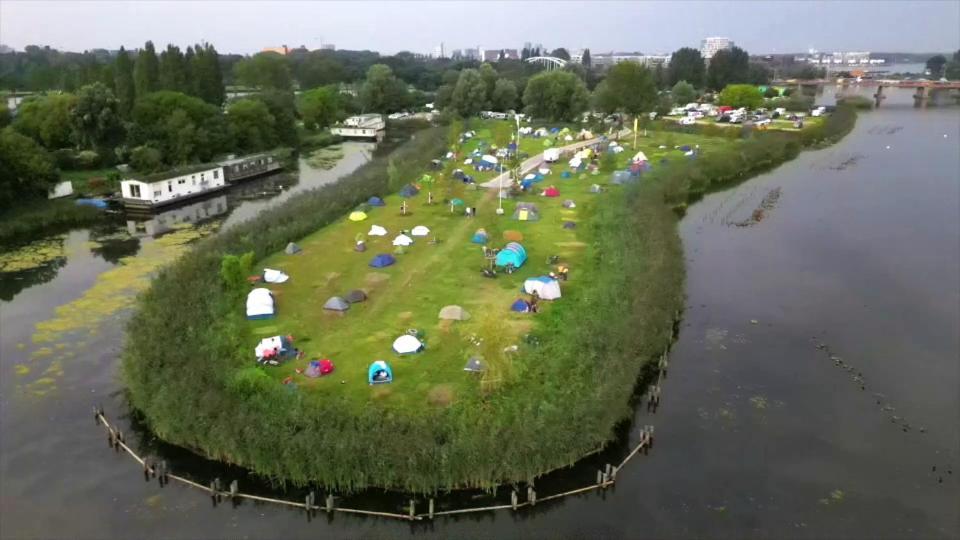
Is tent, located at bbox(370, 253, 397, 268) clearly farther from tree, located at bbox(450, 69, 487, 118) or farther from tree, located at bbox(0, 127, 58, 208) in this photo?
tree, located at bbox(450, 69, 487, 118)

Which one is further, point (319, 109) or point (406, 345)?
point (319, 109)

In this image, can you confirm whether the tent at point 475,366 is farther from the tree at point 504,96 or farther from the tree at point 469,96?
the tree at point 504,96

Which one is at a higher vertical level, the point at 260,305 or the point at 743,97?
the point at 743,97

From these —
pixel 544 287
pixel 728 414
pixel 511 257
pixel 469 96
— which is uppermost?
pixel 469 96

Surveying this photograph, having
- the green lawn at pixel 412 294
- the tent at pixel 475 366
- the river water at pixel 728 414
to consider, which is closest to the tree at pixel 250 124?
the river water at pixel 728 414

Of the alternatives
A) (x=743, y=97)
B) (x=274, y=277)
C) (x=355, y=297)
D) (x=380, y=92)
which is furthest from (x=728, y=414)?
(x=743, y=97)

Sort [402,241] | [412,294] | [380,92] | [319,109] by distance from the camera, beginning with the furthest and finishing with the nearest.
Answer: [380,92]
[319,109]
[402,241]
[412,294]

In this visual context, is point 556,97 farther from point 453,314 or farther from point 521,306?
point 453,314
